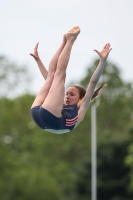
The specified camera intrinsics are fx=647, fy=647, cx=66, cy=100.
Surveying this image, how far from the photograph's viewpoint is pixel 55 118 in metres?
9.27

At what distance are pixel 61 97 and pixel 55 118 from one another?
317 millimetres

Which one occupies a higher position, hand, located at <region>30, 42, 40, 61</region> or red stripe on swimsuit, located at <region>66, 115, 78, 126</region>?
hand, located at <region>30, 42, 40, 61</region>

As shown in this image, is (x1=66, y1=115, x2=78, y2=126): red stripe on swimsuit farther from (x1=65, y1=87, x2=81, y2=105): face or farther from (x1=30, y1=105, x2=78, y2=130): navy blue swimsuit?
(x1=65, y1=87, x2=81, y2=105): face

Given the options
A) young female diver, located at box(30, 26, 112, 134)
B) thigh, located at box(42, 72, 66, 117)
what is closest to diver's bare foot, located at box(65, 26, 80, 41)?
young female diver, located at box(30, 26, 112, 134)

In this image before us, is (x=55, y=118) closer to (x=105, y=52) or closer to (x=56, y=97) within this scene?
(x=56, y=97)

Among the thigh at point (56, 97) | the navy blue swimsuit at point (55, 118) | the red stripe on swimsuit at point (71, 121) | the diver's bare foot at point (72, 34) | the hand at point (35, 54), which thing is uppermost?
the diver's bare foot at point (72, 34)

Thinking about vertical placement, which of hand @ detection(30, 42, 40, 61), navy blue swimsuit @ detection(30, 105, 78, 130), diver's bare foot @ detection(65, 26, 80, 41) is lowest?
navy blue swimsuit @ detection(30, 105, 78, 130)

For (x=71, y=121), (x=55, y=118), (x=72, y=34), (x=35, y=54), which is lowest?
(x=71, y=121)

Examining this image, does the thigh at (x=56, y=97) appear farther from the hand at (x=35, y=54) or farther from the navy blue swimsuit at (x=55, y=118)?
the hand at (x=35, y=54)

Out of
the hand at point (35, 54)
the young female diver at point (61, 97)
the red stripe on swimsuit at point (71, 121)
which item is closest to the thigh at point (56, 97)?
the young female diver at point (61, 97)

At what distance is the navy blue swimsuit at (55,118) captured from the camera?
9.23m

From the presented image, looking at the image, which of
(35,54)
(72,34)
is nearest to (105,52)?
(72,34)

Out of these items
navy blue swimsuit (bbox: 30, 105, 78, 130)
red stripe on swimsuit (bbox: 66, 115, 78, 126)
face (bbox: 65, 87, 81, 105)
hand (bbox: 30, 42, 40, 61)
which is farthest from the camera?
hand (bbox: 30, 42, 40, 61)

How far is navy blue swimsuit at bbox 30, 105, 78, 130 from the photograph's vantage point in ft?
30.3
